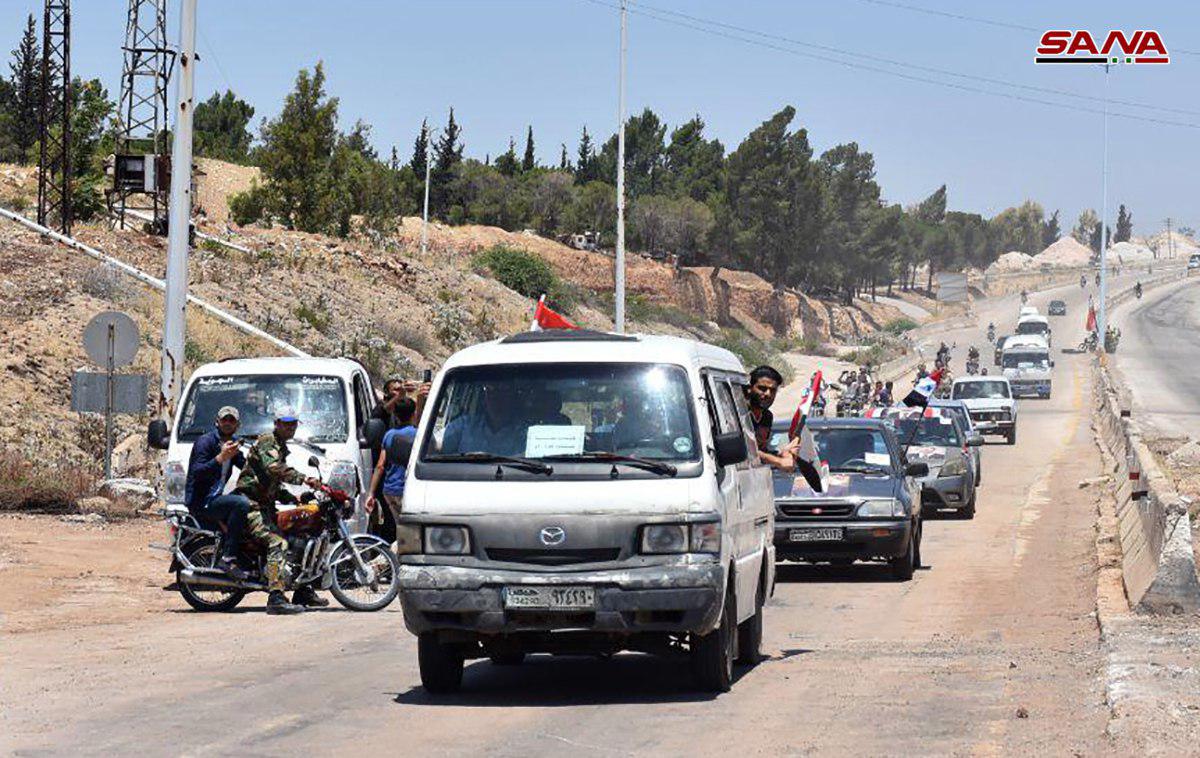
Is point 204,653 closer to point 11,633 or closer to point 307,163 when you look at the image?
point 11,633

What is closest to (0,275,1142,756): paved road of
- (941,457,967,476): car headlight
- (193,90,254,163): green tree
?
(941,457,967,476): car headlight

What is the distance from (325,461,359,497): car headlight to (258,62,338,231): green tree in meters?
45.0

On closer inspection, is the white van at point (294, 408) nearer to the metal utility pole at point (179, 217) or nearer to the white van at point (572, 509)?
the metal utility pole at point (179, 217)

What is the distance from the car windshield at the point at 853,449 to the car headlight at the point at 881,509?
0.86 meters

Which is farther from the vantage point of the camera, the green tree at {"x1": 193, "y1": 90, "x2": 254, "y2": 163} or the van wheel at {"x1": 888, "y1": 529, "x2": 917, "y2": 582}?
the green tree at {"x1": 193, "y1": 90, "x2": 254, "y2": 163}

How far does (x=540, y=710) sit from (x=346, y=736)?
1339 millimetres

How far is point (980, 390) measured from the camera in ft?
176

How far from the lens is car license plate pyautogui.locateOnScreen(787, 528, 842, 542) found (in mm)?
18812

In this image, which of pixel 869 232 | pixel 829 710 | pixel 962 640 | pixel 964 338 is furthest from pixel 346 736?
pixel 869 232

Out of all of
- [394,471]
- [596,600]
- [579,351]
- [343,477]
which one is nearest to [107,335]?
[343,477]

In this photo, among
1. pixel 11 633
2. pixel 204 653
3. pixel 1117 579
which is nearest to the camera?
pixel 204 653

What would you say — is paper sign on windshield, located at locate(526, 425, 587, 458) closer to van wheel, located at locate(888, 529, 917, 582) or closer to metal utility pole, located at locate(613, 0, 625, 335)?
van wheel, located at locate(888, 529, 917, 582)

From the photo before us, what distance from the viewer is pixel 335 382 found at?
19812 mm

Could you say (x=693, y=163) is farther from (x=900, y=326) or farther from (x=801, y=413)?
(x=801, y=413)
